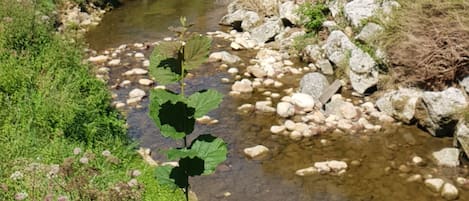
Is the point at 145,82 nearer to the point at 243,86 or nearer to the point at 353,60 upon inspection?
the point at 243,86

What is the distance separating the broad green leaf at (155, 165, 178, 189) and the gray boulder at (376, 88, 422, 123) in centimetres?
703

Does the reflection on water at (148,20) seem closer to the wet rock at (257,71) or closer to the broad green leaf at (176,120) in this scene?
the wet rock at (257,71)

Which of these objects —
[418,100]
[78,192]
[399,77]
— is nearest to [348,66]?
[399,77]

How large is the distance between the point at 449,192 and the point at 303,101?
10.9ft

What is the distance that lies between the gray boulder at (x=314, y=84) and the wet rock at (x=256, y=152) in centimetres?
224

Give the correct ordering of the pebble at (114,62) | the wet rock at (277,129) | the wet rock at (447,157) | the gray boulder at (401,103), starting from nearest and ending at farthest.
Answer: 1. the wet rock at (447,157)
2. the wet rock at (277,129)
3. the gray boulder at (401,103)
4. the pebble at (114,62)

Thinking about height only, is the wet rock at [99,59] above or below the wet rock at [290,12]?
below

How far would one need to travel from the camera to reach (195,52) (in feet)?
7.10

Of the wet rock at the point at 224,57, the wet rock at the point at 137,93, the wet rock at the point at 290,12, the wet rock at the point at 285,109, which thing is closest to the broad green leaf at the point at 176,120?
the wet rock at the point at 285,109

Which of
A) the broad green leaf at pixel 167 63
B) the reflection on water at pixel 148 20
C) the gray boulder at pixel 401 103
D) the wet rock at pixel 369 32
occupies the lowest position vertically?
the reflection on water at pixel 148 20

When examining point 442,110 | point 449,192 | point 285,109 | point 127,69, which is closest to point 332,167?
point 449,192

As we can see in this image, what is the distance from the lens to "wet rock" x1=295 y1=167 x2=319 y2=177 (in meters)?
7.39

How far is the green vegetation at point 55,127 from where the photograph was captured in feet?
15.8

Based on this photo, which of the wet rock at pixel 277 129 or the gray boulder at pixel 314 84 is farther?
the gray boulder at pixel 314 84
